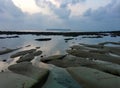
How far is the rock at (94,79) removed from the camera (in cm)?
1627

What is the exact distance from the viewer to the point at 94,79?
693 inches

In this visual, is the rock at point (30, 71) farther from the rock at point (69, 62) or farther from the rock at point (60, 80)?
the rock at point (69, 62)

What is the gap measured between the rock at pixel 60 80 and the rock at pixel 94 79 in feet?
1.68

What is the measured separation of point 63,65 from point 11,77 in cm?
887

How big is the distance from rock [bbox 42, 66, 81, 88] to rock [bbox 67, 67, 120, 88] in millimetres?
513

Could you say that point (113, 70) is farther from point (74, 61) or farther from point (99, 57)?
point (99, 57)

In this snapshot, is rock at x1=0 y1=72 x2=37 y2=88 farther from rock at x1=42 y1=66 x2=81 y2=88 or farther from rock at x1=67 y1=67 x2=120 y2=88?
rock at x1=67 y1=67 x2=120 y2=88

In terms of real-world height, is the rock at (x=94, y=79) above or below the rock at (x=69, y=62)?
above

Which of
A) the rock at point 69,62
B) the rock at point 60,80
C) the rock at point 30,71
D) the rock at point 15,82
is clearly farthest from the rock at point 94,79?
the rock at point 15,82

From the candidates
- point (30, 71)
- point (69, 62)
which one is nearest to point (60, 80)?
point (30, 71)

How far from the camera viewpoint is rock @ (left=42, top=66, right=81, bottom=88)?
17.5 meters

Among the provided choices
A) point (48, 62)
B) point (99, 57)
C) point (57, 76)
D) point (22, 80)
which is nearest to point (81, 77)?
point (57, 76)

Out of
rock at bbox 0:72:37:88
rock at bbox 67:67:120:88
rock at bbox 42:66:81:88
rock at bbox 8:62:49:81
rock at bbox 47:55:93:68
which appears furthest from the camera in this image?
rock at bbox 47:55:93:68

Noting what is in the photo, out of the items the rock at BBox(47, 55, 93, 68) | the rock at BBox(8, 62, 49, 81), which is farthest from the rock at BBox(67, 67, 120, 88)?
the rock at BBox(47, 55, 93, 68)
